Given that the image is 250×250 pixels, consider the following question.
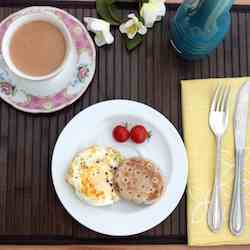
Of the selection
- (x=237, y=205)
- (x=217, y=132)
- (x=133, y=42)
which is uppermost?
(x=133, y=42)

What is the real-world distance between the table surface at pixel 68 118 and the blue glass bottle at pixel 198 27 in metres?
0.04

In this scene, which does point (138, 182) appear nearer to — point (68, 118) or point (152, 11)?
point (68, 118)

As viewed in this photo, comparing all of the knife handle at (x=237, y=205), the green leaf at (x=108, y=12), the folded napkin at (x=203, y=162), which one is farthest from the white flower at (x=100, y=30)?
the knife handle at (x=237, y=205)

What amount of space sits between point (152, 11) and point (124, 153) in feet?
0.78

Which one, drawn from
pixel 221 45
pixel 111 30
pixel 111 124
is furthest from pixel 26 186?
pixel 221 45

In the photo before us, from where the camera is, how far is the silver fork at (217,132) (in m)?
0.83

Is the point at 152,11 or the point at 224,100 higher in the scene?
the point at 152,11

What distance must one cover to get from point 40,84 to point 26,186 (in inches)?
6.8

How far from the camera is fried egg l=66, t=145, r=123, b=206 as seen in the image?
0.78 meters

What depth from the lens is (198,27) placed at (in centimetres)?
79

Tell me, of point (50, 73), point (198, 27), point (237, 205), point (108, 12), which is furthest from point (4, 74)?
point (237, 205)

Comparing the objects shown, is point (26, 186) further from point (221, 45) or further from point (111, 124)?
point (221, 45)

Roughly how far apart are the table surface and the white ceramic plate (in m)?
0.03

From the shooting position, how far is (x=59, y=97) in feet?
2.71
